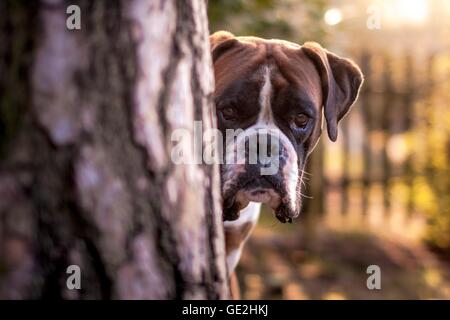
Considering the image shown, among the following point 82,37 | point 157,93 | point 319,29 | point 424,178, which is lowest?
point 424,178

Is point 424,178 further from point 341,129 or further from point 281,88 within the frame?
point 281,88

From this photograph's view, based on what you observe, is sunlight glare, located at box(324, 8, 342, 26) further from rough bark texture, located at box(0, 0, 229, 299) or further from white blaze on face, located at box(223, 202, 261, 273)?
rough bark texture, located at box(0, 0, 229, 299)

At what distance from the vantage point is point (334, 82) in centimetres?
326

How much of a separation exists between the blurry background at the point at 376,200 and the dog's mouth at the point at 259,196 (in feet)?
7.86

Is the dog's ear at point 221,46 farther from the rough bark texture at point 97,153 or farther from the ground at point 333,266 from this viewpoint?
the ground at point 333,266

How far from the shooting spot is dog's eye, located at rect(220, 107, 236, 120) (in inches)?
115

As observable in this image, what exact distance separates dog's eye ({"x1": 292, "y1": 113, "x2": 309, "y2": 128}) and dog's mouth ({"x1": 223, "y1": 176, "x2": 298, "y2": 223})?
323mm

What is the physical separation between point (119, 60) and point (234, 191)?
4.14 ft

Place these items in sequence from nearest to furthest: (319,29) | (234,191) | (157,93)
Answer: (157,93)
(234,191)
(319,29)

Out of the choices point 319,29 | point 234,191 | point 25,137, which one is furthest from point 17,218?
point 319,29

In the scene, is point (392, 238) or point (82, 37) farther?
point (392, 238)

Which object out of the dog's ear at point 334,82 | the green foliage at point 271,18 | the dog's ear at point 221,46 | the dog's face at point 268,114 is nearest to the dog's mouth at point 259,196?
the dog's face at point 268,114

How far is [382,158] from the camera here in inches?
334

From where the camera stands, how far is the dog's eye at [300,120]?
3.01 metres
